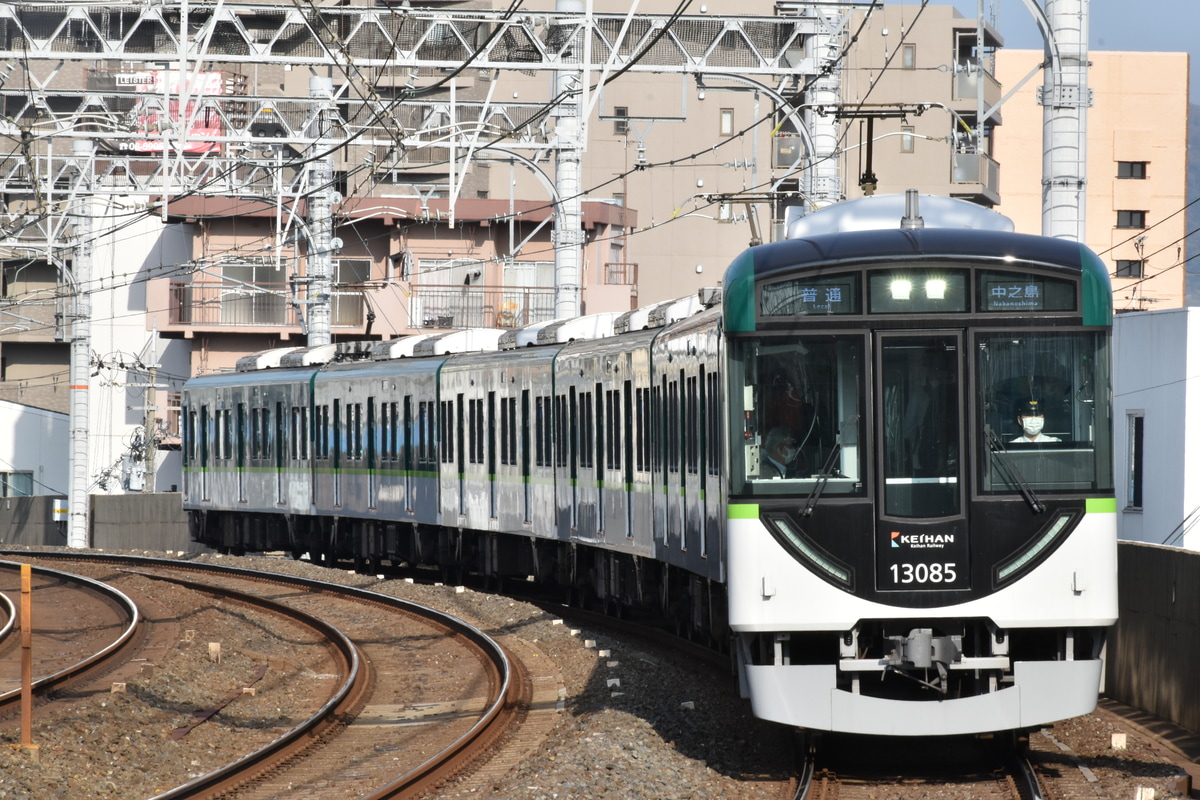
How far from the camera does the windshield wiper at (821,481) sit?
8.91 metres

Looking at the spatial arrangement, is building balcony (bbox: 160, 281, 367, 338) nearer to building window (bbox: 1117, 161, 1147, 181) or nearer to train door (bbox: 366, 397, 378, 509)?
train door (bbox: 366, 397, 378, 509)

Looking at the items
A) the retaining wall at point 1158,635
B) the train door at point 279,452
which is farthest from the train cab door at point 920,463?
the train door at point 279,452

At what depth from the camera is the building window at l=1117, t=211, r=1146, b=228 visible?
58.5 meters

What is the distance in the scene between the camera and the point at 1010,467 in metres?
8.91

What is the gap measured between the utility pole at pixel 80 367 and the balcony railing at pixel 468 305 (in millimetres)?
10755

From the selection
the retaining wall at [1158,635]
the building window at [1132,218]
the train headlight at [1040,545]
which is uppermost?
the building window at [1132,218]

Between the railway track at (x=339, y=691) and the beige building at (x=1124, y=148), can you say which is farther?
the beige building at (x=1124, y=148)

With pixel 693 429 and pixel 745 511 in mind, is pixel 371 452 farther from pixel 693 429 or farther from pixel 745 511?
pixel 745 511

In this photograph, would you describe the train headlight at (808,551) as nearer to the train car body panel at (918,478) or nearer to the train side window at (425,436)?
the train car body panel at (918,478)

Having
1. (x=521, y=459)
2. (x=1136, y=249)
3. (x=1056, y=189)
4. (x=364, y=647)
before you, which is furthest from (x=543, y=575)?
(x=1136, y=249)

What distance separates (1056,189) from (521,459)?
8430 mm

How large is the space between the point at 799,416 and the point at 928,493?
74 cm

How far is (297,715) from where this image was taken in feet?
40.3

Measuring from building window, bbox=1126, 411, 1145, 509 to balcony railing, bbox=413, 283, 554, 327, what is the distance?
94.4 ft
